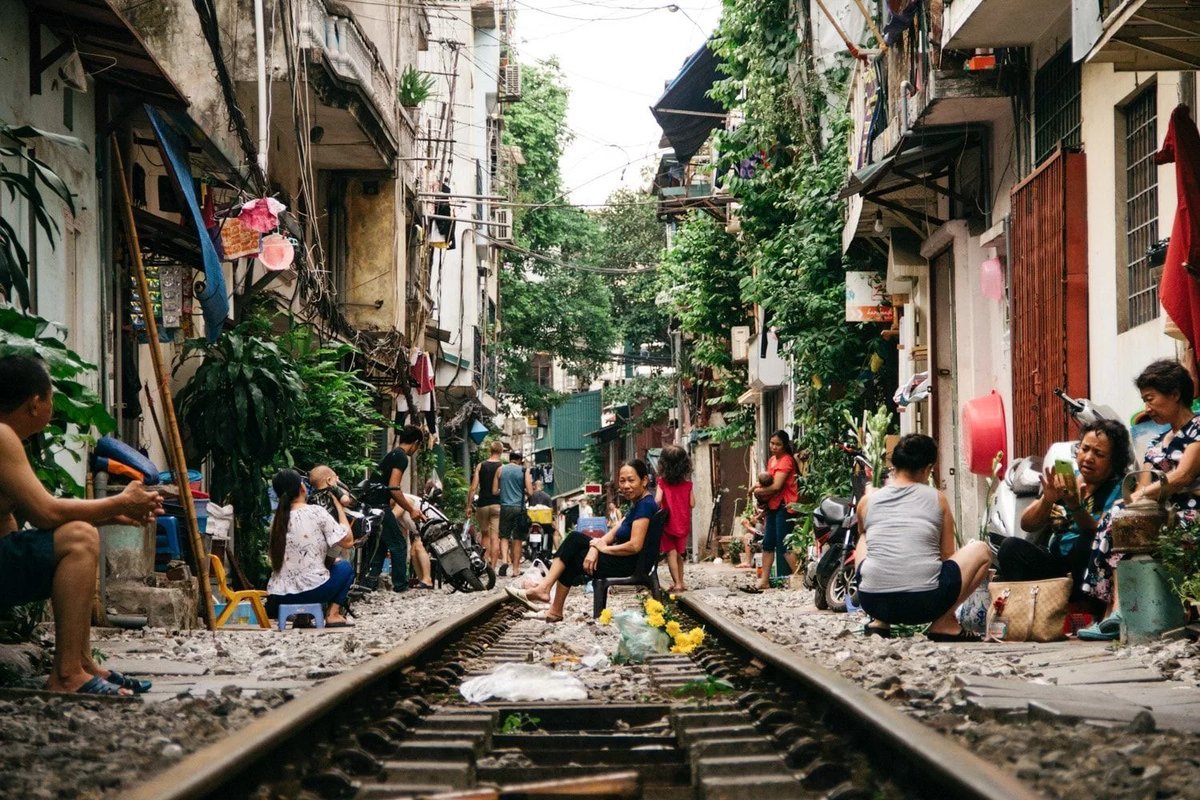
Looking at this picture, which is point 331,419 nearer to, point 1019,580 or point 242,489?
point 242,489

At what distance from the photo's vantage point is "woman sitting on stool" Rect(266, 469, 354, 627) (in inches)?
464

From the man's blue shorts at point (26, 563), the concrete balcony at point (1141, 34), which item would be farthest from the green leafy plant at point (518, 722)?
the concrete balcony at point (1141, 34)

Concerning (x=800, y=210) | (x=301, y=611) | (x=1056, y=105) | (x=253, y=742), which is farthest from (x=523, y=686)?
(x=800, y=210)

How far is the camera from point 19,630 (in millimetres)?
8117

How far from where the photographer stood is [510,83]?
51844 millimetres

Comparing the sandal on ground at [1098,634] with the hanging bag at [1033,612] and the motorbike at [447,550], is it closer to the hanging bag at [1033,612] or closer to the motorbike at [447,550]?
the hanging bag at [1033,612]

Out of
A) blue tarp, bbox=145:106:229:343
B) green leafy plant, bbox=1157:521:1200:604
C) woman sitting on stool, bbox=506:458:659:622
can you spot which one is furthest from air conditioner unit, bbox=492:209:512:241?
green leafy plant, bbox=1157:521:1200:604

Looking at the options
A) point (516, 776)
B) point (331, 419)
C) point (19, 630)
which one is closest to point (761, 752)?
point (516, 776)

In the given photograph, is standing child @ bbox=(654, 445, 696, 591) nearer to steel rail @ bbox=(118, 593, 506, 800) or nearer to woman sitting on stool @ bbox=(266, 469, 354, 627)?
woman sitting on stool @ bbox=(266, 469, 354, 627)

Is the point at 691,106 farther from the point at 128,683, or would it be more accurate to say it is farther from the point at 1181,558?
the point at 128,683

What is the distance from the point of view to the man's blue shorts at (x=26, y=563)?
20.1ft

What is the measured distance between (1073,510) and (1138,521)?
3.13ft

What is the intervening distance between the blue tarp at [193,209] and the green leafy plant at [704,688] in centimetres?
700

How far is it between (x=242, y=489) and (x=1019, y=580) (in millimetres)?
7616
